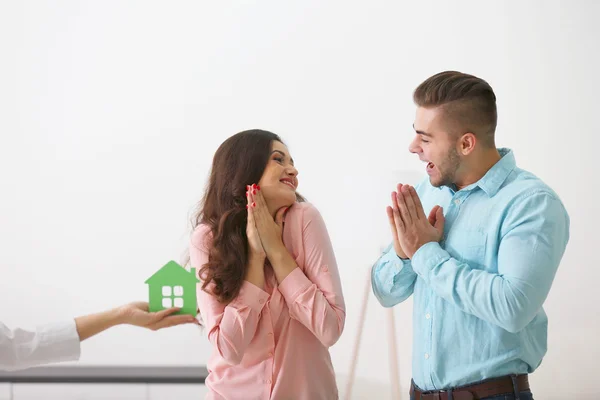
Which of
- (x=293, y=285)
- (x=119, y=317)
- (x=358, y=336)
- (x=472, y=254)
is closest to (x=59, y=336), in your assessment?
(x=119, y=317)

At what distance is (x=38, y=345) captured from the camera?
170cm

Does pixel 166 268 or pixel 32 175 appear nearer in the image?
pixel 166 268

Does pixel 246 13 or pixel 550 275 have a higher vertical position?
pixel 246 13

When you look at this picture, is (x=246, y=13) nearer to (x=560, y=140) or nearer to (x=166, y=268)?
(x=560, y=140)

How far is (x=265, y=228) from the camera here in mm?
1912

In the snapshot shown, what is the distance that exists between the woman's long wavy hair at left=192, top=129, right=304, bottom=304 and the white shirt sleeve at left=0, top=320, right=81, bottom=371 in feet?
1.27

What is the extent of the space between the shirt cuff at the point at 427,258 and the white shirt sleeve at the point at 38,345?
89 cm

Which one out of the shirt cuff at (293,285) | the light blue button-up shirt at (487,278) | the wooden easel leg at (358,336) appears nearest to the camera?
the light blue button-up shirt at (487,278)

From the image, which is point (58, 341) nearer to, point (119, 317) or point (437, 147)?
point (119, 317)

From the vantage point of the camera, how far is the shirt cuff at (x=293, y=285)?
187cm

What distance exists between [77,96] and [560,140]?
2.81m

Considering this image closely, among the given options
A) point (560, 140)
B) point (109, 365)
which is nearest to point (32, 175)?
point (109, 365)

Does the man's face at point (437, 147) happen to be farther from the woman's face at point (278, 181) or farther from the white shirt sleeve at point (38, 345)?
the white shirt sleeve at point (38, 345)

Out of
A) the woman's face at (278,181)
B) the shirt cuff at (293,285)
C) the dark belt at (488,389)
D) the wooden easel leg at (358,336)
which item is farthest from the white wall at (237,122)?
the dark belt at (488,389)
